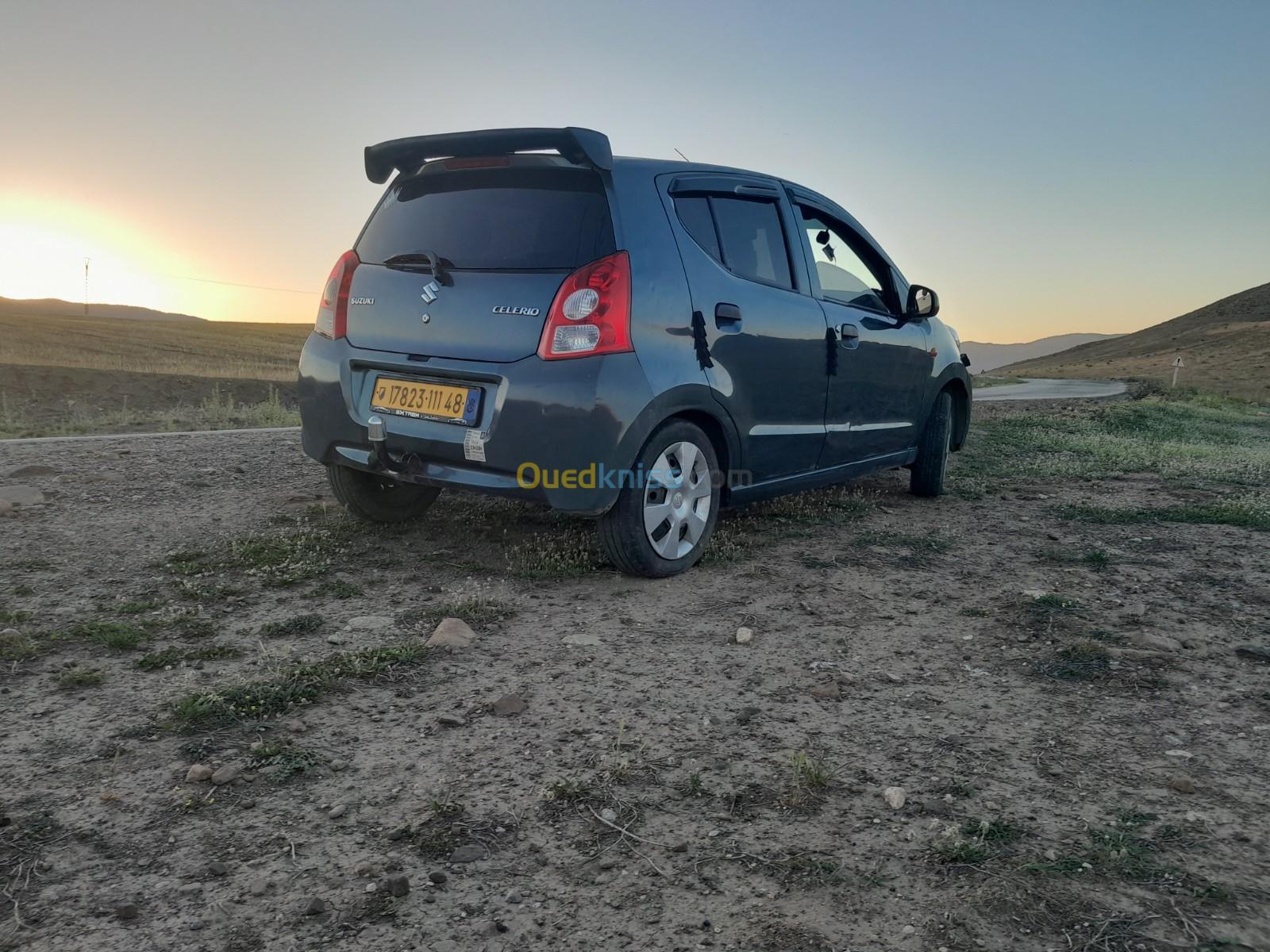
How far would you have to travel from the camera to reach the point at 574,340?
4.17m

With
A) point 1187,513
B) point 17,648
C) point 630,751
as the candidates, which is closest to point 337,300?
point 17,648

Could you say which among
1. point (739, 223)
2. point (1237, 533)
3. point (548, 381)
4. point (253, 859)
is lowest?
point (253, 859)

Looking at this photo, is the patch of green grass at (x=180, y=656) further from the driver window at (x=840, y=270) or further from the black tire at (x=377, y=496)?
the driver window at (x=840, y=270)

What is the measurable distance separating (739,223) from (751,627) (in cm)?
222

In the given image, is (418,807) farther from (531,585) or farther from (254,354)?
(254,354)

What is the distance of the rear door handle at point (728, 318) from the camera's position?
4.71 m

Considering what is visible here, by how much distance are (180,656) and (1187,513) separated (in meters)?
6.07

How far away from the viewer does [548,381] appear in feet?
13.6

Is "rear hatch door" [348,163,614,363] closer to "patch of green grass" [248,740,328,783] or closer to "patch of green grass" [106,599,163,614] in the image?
"patch of green grass" [106,599,163,614]

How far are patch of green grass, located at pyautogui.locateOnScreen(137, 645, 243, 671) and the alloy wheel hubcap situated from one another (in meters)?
1.86

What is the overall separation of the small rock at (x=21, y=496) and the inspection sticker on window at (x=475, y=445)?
10.6ft

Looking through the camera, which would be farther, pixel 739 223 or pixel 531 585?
pixel 739 223

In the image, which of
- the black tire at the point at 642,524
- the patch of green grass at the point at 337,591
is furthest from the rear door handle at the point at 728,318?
the patch of green grass at the point at 337,591

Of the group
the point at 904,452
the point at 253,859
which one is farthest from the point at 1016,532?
the point at 253,859
